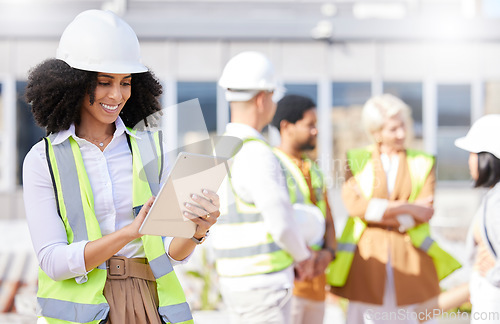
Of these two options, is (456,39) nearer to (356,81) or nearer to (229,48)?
(356,81)

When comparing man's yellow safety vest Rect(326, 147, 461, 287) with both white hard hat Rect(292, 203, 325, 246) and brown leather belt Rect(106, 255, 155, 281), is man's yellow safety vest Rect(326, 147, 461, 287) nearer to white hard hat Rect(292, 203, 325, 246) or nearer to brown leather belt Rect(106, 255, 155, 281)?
white hard hat Rect(292, 203, 325, 246)

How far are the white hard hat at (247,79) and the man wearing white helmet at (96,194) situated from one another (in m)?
→ 0.97

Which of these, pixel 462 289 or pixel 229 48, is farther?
pixel 229 48

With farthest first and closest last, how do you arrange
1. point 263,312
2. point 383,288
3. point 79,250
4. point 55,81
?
point 383,288, point 263,312, point 55,81, point 79,250

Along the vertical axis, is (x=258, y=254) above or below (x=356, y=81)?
below

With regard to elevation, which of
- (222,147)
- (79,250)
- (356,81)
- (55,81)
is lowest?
(79,250)

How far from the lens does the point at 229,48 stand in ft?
32.2

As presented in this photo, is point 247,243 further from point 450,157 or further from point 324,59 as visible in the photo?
point 450,157

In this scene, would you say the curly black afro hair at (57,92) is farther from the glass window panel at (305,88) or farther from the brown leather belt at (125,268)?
the glass window panel at (305,88)

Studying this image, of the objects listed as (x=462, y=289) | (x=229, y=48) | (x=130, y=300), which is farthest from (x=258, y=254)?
(x=229, y=48)

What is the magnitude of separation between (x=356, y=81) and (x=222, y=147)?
292 inches

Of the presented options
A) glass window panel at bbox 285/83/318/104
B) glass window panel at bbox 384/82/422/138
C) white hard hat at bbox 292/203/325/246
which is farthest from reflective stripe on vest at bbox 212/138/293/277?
glass window panel at bbox 384/82/422/138

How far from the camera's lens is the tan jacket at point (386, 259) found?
3656mm

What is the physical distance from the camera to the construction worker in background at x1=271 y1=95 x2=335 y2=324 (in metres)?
3.44
